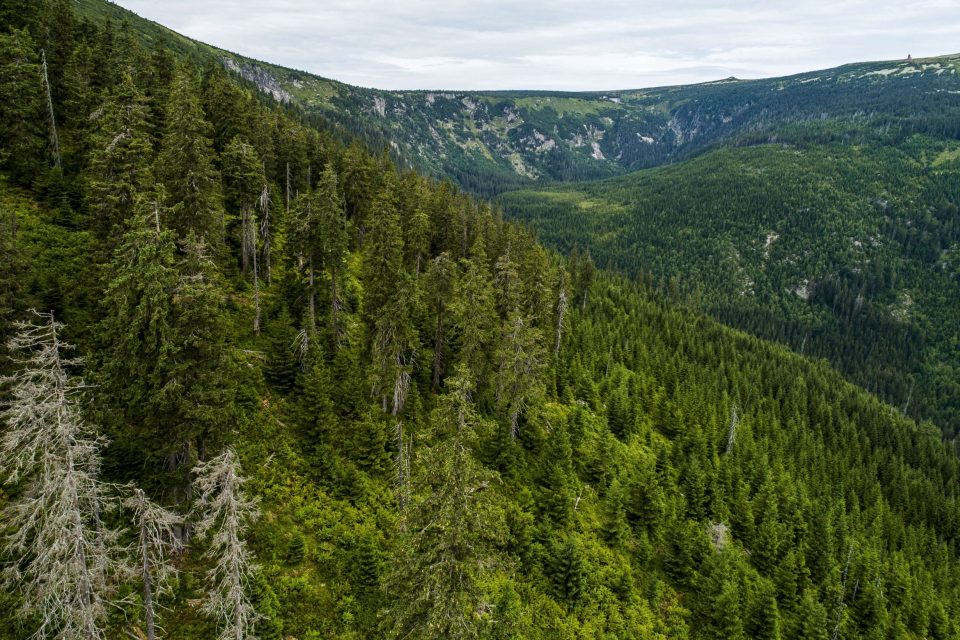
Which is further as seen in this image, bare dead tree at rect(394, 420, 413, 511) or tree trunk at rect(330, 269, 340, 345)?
tree trunk at rect(330, 269, 340, 345)

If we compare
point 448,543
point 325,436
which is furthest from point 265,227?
point 448,543

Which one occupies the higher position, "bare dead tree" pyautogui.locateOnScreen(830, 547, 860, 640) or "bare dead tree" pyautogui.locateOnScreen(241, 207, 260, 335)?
"bare dead tree" pyautogui.locateOnScreen(241, 207, 260, 335)

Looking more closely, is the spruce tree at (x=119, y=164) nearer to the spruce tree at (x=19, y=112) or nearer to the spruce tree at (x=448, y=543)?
the spruce tree at (x=19, y=112)

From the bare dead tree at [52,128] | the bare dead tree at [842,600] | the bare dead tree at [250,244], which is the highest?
the bare dead tree at [52,128]

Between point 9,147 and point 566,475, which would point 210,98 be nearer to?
point 9,147

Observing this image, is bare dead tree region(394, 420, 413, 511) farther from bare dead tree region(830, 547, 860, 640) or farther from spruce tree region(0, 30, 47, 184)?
bare dead tree region(830, 547, 860, 640)

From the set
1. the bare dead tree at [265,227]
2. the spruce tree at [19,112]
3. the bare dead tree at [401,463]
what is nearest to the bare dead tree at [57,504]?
the bare dead tree at [401,463]

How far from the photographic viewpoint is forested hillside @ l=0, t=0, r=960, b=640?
14711 millimetres

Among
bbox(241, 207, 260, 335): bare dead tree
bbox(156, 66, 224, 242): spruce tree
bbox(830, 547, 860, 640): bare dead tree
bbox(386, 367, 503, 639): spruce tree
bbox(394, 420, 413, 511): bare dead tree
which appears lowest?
bbox(830, 547, 860, 640): bare dead tree

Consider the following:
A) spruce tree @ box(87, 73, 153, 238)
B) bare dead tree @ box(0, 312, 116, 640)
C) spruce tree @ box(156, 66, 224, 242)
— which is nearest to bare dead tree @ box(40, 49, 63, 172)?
spruce tree @ box(87, 73, 153, 238)

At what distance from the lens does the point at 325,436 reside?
30.2 m

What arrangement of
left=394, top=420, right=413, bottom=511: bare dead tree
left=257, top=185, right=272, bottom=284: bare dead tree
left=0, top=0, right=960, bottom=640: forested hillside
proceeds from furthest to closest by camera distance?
left=257, top=185, right=272, bottom=284: bare dead tree
left=394, top=420, right=413, bottom=511: bare dead tree
left=0, top=0, right=960, bottom=640: forested hillside

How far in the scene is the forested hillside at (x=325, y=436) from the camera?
14.7m

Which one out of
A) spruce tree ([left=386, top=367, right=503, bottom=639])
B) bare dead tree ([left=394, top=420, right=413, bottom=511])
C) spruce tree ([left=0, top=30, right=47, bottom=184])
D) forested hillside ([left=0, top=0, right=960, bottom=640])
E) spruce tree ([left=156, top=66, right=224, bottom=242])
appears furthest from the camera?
spruce tree ([left=0, top=30, right=47, bottom=184])
